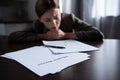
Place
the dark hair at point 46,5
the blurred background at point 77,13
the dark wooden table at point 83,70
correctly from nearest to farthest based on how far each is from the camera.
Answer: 1. the dark wooden table at point 83,70
2. the dark hair at point 46,5
3. the blurred background at point 77,13

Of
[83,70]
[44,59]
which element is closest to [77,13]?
[44,59]

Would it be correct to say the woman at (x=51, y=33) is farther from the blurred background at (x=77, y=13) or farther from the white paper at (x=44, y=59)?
the blurred background at (x=77, y=13)

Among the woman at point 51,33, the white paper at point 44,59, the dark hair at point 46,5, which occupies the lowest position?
the white paper at point 44,59

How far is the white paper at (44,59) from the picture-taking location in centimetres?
80

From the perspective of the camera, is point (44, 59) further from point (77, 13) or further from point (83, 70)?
point (77, 13)

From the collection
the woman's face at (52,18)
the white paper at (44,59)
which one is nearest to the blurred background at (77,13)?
the woman's face at (52,18)

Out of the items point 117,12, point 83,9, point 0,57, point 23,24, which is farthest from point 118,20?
point 0,57

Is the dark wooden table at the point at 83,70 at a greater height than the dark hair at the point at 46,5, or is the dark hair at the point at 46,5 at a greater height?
the dark hair at the point at 46,5

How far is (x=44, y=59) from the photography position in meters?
0.92

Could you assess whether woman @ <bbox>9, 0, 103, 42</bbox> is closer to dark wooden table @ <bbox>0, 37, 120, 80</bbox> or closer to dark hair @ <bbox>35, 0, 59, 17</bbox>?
dark hair @ <bbox>35, 0, 59, 17</bbox>

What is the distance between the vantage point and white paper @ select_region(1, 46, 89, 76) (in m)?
0.80

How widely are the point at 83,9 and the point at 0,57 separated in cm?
210

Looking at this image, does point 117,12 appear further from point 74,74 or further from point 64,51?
point 74,74

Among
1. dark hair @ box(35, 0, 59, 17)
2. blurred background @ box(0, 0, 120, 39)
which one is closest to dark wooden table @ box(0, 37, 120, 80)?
dark hair @ box(35, 0, 59, 17)
